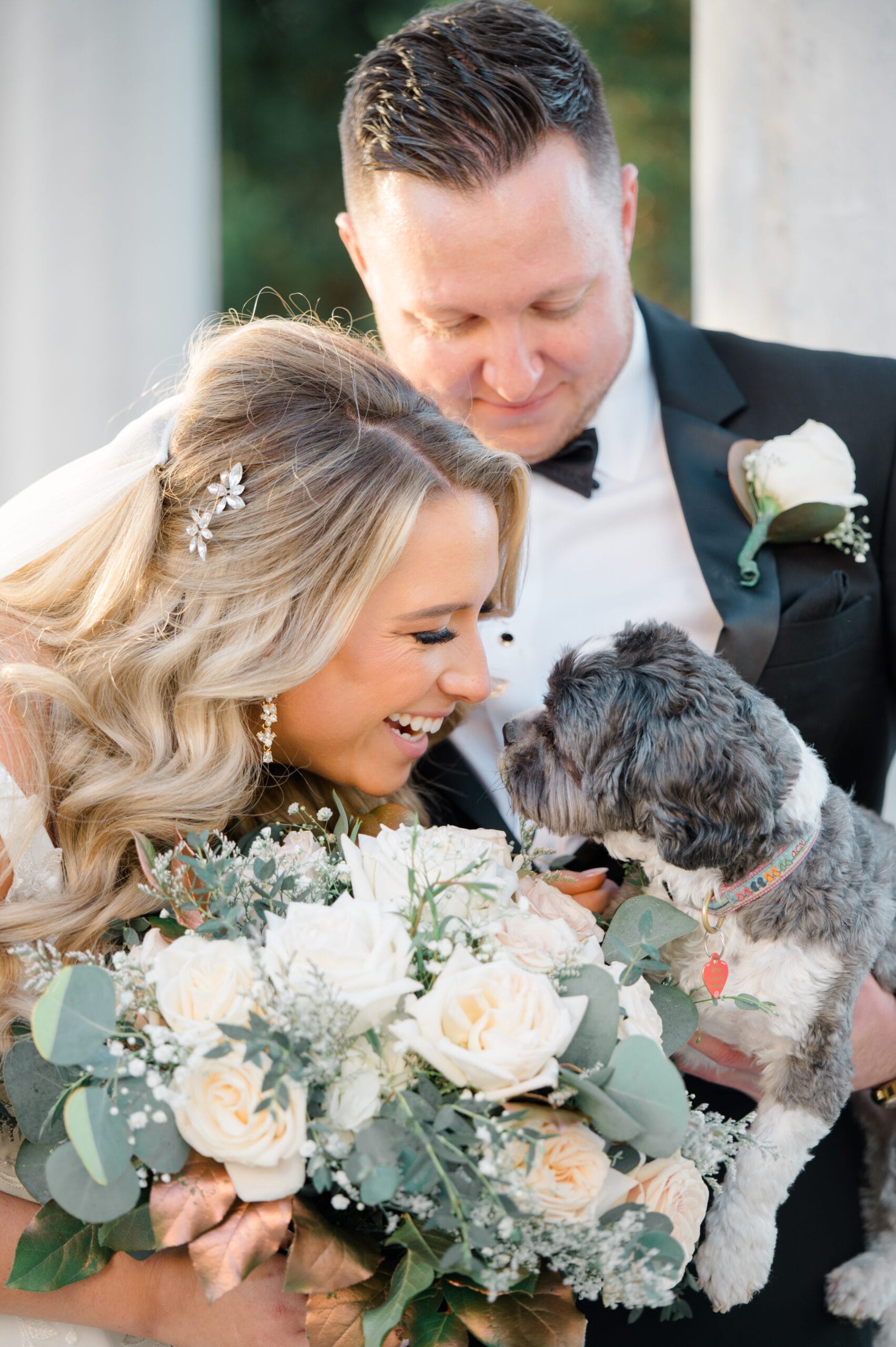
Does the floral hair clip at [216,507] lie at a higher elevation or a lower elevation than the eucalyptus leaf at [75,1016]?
higher

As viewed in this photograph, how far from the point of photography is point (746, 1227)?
221cm

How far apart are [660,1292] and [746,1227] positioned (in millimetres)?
758

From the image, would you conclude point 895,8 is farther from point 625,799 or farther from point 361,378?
point 625,799

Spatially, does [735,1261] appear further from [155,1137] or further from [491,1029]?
[155,1137]

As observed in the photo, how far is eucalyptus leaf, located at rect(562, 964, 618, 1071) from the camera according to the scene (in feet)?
5.26

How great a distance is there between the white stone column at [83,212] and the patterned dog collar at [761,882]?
266 centimetres

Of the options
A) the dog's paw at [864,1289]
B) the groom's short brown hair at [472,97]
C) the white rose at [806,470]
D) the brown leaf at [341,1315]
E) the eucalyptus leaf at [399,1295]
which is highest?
the groom's short brown hair at [472,97]

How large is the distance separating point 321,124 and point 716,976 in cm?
1231

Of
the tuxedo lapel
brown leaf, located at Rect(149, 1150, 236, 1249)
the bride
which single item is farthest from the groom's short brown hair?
brown leaf, located at Rect(149, 1150, 236, 1249)

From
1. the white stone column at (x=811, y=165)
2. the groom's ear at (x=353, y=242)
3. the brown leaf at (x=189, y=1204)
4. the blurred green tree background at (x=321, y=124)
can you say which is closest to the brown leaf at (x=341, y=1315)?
the brown leaf at (x=189, y=1204)

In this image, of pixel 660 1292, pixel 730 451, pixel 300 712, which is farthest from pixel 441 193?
pixel 660 1292

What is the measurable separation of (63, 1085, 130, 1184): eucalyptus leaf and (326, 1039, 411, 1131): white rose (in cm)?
29

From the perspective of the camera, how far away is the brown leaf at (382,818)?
2.32m

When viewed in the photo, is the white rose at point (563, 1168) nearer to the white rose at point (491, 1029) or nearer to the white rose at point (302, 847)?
the white rose at point (491, 1029)
